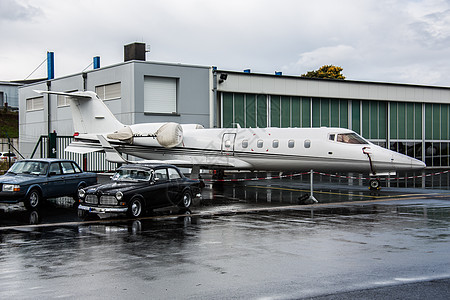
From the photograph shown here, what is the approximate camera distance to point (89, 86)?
37.3 meters

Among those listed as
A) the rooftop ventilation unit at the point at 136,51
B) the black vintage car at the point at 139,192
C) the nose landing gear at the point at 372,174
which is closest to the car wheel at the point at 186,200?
the black vintage car at the point at 139,192

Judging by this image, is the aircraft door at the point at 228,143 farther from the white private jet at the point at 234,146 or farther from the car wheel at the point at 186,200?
the car wheel at the point at 186,200

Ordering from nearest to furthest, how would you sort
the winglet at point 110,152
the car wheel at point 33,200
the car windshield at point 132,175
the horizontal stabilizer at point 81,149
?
the car windshield at point 132,175
the car wheel at point 33,200
the winglet at point 110,152
the horizontal stabilizer at point 81,149

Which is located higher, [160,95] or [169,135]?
[160,95]

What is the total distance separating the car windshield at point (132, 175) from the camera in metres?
15.5

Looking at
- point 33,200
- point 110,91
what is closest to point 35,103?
point 110,91

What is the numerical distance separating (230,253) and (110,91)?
27548mm

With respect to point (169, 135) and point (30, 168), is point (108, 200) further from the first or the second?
point (169, 135)

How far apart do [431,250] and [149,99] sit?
26114 mm

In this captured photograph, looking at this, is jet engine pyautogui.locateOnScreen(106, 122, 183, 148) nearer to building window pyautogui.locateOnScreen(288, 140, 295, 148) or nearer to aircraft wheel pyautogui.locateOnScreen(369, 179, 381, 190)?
building window pyautogui.locateOnScreen(288, 140, 295, 148)

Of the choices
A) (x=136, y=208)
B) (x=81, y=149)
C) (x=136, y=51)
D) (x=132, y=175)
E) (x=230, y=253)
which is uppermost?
(x=136, y=51)

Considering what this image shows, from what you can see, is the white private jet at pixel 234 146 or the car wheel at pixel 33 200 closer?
the car wheel at pixel 33 200

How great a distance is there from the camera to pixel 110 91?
3547cm

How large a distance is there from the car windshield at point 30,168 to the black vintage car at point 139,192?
2910 millimetres
